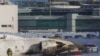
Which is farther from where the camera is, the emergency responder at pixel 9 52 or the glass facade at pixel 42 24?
the glass facade at pixel 42 24

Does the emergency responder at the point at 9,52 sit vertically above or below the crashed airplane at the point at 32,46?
below

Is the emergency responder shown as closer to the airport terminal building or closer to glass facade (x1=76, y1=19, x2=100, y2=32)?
the airport terminal building

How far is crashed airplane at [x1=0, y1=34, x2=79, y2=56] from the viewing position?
2214 centimetres

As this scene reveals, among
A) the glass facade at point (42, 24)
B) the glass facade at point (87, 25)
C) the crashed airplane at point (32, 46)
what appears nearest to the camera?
the crashed airplane at point (32, 46)

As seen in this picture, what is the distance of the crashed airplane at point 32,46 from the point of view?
22.1 m

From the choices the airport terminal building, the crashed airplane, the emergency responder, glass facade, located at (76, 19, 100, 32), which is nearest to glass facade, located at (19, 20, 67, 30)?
the airport terminal building

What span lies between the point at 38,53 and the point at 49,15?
7.26 meters

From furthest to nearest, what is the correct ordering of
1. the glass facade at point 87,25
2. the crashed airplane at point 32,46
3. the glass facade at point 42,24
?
1. the glass facade at point 87,25
2. the glass facade at point 42,24
3. the crashed airplane at point 32,46

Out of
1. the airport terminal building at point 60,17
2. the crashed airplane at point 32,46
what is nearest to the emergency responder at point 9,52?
the crashed airplane at point 32,46

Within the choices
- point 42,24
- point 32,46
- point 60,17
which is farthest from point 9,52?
point 60,17

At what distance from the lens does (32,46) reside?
72.7ft

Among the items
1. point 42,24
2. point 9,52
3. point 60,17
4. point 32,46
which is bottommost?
point 9,52

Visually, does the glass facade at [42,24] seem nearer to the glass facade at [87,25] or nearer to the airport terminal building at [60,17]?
the airport terminal building at [60,17]

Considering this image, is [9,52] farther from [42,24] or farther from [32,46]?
[42,24]
